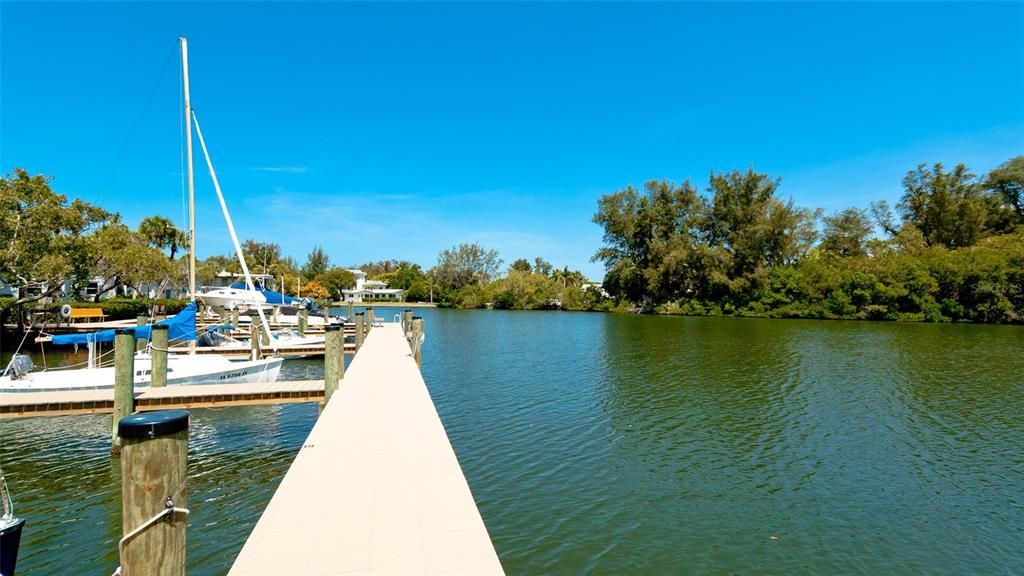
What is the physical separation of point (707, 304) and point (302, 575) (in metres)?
60.6

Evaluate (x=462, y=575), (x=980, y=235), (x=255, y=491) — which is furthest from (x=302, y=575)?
(x=980, y=235)

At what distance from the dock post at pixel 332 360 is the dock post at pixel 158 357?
11.1 ft

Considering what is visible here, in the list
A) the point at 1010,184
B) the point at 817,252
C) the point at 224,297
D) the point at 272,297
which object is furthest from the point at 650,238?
the point at 224,297

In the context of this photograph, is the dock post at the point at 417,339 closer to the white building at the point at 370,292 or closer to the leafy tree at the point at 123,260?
the leafy tree at the point at 123,260

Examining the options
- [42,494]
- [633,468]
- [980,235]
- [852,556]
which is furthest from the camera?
[980,235]

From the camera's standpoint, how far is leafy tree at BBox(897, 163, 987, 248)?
54.2 meters

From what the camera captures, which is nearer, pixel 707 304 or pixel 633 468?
pixel 633 468

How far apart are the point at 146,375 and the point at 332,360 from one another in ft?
19.1

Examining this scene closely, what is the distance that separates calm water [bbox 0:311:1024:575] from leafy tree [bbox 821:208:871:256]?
52.0m

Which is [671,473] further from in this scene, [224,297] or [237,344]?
[224,297]

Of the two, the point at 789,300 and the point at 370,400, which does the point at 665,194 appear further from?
the point at 370,400

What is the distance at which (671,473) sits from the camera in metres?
8.91

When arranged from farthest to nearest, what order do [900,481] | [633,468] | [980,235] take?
[980,235]
[633,468]
[900,481]

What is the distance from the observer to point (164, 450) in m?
3.00
